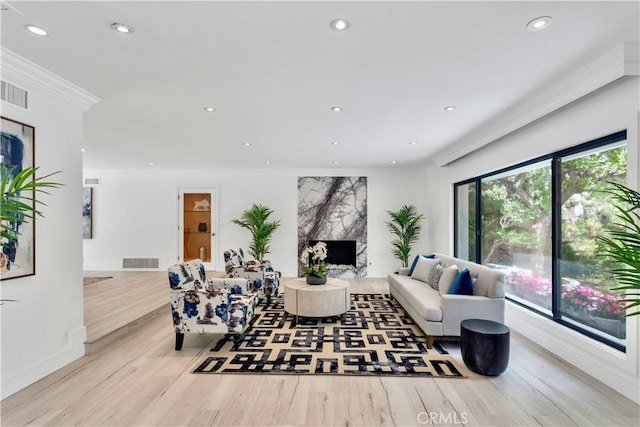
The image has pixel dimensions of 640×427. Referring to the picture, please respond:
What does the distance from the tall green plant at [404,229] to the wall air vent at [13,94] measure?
6254 millimetres

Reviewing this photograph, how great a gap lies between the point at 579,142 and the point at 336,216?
5.01m

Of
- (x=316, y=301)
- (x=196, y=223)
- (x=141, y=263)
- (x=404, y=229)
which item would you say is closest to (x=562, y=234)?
(x=316, y=301)

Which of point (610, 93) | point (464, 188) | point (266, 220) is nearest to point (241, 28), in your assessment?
point (610, 93)

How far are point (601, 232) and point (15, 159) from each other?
16.8 ft

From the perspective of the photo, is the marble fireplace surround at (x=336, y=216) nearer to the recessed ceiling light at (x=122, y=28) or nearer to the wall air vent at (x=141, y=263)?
the wall air vent at (x=141, y=263)

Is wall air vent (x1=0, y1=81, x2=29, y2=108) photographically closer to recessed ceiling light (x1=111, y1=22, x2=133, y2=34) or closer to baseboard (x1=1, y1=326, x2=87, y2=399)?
recessed ceiling light (x1=111, y1=22, x2=133, y2=34)

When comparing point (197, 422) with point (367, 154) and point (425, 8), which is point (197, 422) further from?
point (367, 154)

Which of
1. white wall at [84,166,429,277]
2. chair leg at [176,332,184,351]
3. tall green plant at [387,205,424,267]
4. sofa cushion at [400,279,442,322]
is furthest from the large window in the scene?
chair leg at [176,332,184,351]

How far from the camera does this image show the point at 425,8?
6.02ft

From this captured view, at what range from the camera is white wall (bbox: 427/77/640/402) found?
97.7 inches

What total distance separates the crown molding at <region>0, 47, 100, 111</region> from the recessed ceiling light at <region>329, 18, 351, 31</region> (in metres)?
2.44

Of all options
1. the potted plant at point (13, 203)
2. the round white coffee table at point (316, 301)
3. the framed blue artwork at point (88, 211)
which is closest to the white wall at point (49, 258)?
the potted plant at point (13, 203)

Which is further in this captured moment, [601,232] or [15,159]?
[601,232]

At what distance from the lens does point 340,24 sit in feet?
6.48
